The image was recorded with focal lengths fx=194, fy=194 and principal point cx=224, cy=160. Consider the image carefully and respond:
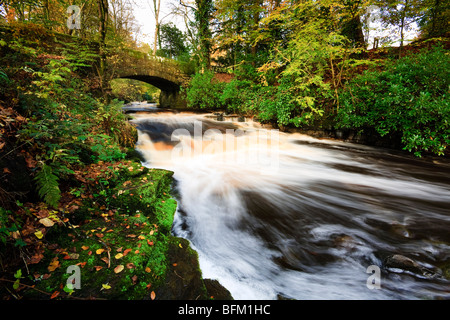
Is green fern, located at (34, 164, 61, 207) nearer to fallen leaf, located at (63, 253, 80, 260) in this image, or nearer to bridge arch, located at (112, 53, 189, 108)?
fallen leaf, located at (63, 253, 80, 260)

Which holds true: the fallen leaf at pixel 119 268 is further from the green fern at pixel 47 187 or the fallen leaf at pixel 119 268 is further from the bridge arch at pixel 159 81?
the bridge arch at pixel 159 81

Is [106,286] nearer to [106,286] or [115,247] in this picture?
[106,286]

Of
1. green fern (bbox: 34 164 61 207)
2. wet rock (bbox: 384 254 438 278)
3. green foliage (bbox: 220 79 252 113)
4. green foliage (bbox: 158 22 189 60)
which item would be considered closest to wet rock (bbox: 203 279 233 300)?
green fern (bbox: 34 164 61 207)

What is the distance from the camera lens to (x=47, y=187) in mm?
1962

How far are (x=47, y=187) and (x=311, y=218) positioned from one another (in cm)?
377

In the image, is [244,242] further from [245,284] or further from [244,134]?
[244,134]

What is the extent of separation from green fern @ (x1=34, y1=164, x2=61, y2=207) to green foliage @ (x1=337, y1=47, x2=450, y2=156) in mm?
7833

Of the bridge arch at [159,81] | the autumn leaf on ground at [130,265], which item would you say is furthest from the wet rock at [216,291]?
the bridge arch at [159,81]

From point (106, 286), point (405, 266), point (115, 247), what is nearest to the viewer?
point (106, 286)

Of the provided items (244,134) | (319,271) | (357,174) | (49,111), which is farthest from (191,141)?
(319,271)

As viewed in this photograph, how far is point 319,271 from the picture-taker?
2.43 metres

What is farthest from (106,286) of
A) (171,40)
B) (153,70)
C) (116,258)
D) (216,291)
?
(171,40)

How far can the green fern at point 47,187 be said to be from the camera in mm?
1923

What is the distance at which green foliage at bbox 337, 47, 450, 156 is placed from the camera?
5223 millimetres
